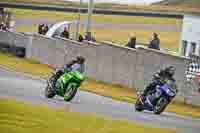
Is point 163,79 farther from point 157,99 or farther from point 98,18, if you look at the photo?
point 98,18

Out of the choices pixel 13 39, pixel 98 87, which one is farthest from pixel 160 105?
pixel 13 39

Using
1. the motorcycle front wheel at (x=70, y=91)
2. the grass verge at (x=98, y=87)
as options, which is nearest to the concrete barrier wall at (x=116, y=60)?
the grass verge at (x=98, y=87)

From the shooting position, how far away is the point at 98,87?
28875 mm

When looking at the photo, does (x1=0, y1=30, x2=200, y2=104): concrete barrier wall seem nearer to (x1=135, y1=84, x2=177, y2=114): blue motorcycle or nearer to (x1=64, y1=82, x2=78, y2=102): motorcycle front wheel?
(x1=135, y1=84, x2=177, y2=114): blue motorcycle

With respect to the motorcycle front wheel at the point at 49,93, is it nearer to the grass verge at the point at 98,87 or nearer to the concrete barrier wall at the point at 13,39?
the grass verge at the point at 98,87

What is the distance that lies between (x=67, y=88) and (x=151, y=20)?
219 feet

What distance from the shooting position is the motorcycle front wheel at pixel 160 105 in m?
19.5

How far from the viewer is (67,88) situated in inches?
830

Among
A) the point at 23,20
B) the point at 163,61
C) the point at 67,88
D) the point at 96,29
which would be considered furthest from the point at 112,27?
the point at 67,88

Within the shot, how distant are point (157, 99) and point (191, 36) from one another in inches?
870

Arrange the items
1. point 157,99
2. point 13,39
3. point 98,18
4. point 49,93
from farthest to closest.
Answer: point 98,18, point 13,39, point 49,93, point 157,99

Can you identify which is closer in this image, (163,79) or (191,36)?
(163,79)

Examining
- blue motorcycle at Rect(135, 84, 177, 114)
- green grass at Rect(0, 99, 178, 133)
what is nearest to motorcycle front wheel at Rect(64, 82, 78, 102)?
blue motorcycle at Rect(135, 84, 177, 114)

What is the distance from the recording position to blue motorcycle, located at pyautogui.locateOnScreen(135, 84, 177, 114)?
763 inches
